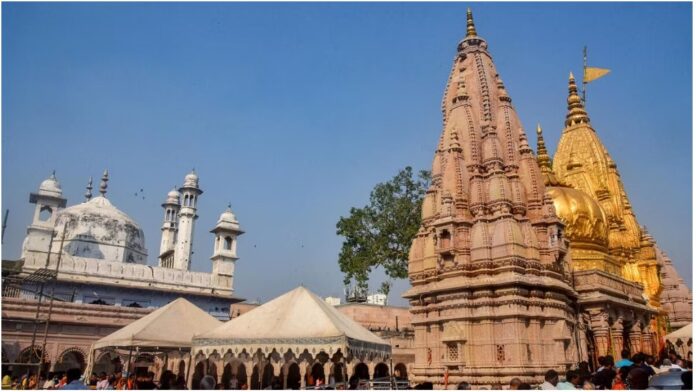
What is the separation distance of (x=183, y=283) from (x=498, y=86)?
22.1 metres

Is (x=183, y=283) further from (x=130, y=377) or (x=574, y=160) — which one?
(x=574, y=160)

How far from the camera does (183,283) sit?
3453cm

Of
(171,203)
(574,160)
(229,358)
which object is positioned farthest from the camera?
(171,203)

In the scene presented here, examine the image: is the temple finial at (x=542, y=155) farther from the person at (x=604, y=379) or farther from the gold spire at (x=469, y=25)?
the person at (x=604, y=379)

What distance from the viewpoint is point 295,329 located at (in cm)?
1202

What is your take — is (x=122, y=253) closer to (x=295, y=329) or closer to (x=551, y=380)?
(x=295, y=329)

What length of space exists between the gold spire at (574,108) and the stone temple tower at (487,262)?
42.8 feet

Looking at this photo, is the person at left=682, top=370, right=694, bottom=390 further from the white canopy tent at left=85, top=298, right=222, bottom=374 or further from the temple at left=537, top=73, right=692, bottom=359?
the temple at left=537, top=73, right=692, bottom=359

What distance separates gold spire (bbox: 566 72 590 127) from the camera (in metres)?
35.1

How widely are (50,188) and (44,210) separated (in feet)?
4.56

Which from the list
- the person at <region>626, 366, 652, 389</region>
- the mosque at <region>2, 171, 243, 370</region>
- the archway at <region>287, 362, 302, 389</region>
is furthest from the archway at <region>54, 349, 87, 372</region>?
the person at <region>626, 366, 652, 389</region>

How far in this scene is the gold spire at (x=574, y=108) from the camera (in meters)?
35.1

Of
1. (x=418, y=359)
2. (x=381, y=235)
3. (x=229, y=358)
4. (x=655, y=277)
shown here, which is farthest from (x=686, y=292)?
(x=229, y=358)

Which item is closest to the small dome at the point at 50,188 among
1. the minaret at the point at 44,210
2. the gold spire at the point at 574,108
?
the minaret at the point at 44,210
